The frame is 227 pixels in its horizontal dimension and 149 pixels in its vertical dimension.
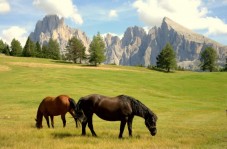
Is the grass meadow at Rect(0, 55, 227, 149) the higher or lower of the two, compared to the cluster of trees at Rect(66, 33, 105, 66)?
lower

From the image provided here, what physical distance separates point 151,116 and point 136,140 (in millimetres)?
1395

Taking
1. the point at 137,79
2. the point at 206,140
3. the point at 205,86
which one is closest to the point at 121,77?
the point at 137,79

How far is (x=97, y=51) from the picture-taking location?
102875 mm

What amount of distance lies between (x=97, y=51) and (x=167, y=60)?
26890mm

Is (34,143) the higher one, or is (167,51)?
(167,51)

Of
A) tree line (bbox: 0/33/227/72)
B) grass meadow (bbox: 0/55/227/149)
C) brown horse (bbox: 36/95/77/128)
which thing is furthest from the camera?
tree line (bbox: 0/33/227/72)

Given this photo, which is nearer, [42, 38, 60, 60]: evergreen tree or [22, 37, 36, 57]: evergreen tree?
[22, 37, 36, 57]: evergreen tree

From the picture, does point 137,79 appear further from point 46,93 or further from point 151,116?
point 151,116

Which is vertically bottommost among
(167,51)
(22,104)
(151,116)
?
(22,104)

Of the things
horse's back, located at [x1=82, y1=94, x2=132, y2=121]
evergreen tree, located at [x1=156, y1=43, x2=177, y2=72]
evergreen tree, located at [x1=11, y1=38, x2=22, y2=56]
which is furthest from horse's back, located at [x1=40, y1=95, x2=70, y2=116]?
evergreen tree, located at [x1=11, y1=38, x2=22, y2=56]

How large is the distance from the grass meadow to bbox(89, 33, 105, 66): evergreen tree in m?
25.4

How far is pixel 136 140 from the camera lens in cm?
1327

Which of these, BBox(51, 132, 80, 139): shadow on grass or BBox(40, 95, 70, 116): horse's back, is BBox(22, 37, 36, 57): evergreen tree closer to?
BBox(40, 95, 70, 116): horse's back

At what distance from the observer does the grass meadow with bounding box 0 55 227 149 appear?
509 inches
